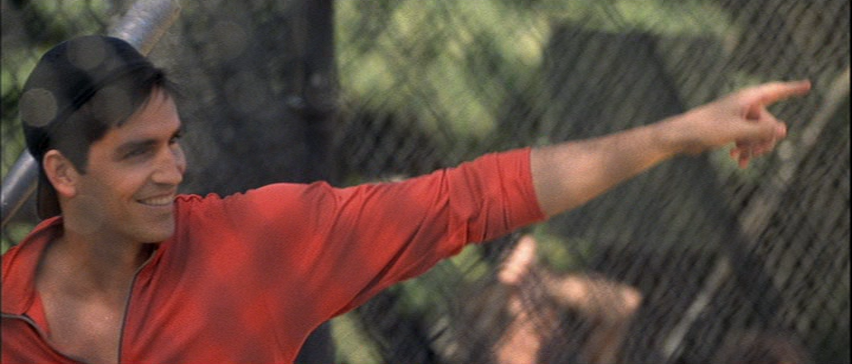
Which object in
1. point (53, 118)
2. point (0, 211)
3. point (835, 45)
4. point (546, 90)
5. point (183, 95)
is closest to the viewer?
point (53, 118)

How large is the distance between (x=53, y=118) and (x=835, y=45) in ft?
7.77

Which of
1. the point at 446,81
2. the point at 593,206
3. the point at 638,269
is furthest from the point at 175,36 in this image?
the point at 638,269

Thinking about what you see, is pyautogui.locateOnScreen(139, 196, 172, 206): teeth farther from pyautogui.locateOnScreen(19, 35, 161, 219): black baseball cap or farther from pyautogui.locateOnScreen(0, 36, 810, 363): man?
pyautogui.locateOnScreen(19, 35, 161, 219): black baseball cap

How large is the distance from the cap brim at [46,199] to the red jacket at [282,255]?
0.03m

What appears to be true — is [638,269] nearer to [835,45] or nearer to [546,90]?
[546,90]

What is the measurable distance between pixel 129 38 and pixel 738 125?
3.80 ft

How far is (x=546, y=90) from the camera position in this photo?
10.5 ft

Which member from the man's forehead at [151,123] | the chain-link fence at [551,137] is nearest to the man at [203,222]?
the man's forehead at [151,123]

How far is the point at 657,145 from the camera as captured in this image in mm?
2197

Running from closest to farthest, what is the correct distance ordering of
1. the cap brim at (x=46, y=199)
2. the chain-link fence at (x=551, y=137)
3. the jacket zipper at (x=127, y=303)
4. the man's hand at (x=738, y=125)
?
the man's hand at (x=738, y=125)
the jacket zipper at (x=127, y=303)
the cap brim at (x=46, y=199)
the chain-link fence at (x=551, y=137)

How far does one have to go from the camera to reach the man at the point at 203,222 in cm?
220

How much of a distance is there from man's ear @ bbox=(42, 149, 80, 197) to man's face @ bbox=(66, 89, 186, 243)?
0.6 inches

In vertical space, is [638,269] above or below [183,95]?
below

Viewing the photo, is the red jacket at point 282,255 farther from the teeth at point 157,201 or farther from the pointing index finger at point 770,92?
the pointing index finger at point 770,92
